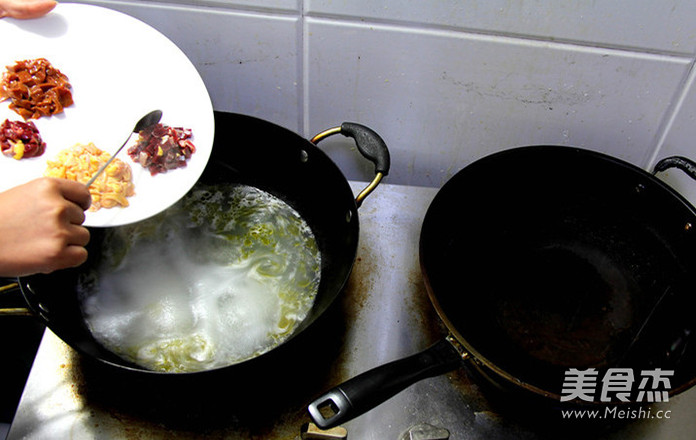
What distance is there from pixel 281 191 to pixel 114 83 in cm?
35

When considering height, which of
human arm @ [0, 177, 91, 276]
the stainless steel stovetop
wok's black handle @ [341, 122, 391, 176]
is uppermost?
human arm @ [0, 177, 91, 276]

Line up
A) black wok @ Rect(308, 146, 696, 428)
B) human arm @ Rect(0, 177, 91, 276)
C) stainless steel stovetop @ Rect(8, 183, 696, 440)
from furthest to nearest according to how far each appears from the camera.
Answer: black wok @ Rect(308, 146, 696, 428)
stainless steel stovetop @ Rect(8, 183, 696, 440)
human arm @ Rect(0, 177, 91, 276)

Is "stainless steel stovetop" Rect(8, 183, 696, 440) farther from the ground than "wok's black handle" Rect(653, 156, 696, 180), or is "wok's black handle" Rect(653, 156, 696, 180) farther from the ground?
"wok's black handle" Rect(653, 156, 696, 180)

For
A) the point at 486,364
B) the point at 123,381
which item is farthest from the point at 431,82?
the point at 123,381

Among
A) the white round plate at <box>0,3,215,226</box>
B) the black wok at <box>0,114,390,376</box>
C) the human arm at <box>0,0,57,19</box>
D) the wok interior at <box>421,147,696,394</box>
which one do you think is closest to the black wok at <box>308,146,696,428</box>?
the wok interior at <box>421,147,696,394</box>

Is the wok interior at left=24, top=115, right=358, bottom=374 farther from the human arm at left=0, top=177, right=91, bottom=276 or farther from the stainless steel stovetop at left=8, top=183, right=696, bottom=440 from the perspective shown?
the human arm at left=0, top=177, right=91, bottom=276

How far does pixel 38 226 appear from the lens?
0.56m

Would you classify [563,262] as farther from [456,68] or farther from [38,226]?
[38,226]

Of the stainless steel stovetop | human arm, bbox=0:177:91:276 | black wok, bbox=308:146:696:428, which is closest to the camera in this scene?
human arm, bbox=0:177:91:276

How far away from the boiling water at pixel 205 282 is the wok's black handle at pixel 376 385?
8.1 inches

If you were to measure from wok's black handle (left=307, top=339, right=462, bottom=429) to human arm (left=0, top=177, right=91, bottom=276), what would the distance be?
32cm

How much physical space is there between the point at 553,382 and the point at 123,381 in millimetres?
587

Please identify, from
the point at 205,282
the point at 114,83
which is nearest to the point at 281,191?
the point at 205,282

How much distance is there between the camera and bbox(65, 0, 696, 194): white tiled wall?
0.80 meters
